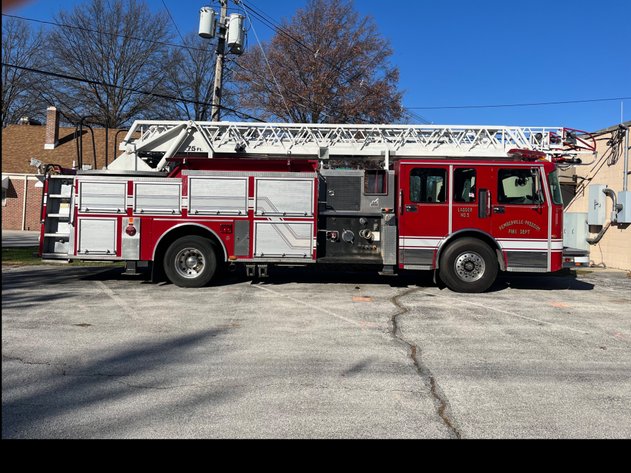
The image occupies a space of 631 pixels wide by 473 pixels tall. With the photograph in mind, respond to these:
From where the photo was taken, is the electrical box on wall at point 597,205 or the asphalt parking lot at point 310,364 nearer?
the asphalt parking lot at point 310,364

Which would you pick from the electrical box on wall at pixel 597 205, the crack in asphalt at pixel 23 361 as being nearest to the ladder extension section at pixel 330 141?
the electrical box on wall at pixel 597 205

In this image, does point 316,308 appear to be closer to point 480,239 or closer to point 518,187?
point 480,239

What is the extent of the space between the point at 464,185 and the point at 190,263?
560 cm

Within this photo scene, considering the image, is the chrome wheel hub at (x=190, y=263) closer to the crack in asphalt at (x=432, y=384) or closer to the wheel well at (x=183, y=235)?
the wheel well at (x=183, y=235)

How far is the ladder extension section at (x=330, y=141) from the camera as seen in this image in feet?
36.9

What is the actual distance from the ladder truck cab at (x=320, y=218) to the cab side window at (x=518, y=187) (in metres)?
0.02

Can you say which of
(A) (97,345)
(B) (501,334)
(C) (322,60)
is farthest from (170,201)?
(C) (322,60)

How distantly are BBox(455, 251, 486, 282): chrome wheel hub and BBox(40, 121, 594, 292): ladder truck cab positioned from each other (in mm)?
19

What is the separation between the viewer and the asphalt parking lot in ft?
12.9

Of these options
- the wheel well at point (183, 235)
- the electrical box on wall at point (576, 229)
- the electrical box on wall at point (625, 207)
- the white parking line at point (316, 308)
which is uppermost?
the electrical box on wall at point (625, 207)

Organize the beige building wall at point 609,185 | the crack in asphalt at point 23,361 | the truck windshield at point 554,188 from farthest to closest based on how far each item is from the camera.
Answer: the beige building wall at point 609,185, the truck windshield at point 554,188, the crack in asphalt at point 23,361

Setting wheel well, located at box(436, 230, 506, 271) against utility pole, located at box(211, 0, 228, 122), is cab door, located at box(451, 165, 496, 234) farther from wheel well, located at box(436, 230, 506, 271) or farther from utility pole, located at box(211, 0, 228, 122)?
utility pole, located at box(211, 0, 228, 122)

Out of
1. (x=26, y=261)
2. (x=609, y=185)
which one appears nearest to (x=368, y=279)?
(x=609, y=185)

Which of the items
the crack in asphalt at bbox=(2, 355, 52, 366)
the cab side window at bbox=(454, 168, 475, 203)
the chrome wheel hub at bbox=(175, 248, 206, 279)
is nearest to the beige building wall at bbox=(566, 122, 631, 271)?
the cab side window at bbox=(454, 168, 475, 203)
